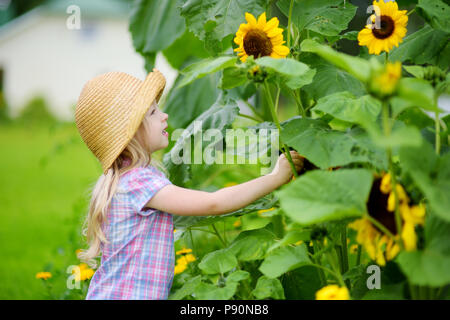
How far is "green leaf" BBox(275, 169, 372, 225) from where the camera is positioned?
2.54ft

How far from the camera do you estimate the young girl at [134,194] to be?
1.11m

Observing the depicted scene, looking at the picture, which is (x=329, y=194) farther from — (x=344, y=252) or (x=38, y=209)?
(x=38, y=209)

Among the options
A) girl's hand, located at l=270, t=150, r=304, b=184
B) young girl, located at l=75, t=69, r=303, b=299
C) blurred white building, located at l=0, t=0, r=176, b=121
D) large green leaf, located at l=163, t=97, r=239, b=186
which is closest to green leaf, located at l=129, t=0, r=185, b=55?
large green leaf, located at l=163, t=97, r=239, b=186

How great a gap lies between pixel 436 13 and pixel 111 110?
2.34 feet

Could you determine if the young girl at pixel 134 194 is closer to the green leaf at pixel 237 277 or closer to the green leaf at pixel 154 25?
the green leaf at pixel 237 277

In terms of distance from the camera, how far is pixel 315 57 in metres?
1.21

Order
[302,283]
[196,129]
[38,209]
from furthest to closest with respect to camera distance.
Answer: [38,209]
[196,129]
[302,283]

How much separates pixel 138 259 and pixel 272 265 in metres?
0.33

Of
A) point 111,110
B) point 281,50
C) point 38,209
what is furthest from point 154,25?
point 38,209

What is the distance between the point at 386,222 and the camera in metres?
0.88

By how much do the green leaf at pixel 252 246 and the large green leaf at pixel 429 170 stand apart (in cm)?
39

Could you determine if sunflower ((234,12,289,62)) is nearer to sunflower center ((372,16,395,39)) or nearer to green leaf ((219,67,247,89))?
green leaf ((219,67,247,89))
